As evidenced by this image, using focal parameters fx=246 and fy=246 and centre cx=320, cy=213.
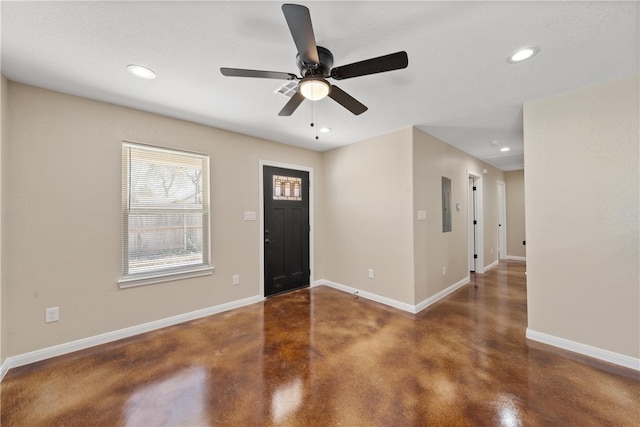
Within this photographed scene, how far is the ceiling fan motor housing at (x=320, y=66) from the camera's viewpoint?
1598mm

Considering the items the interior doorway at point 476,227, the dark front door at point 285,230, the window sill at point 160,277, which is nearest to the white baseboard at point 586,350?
the interior doorway at point 476,227

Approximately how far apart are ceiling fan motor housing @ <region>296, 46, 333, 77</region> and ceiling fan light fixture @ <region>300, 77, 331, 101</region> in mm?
51

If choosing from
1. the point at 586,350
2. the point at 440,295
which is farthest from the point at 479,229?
the point at 586,350

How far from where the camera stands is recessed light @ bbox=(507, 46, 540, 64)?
1748 mm

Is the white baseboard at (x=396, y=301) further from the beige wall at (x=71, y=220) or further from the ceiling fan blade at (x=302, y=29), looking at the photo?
the ceiling fan blade at (x=302, y=29)

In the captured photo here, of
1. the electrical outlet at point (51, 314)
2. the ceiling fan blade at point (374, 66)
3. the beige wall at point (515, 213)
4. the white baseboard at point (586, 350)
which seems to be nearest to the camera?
the ceiling fan blade at point (374, 66)

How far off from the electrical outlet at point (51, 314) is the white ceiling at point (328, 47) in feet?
6.71

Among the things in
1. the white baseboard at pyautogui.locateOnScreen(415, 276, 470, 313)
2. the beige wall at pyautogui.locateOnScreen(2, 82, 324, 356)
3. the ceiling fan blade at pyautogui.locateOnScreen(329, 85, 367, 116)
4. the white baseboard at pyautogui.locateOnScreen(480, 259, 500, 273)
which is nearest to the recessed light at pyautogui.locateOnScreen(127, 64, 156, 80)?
the beige wall at pyautogui.locateOnScreen(2, 82, 324, 356)

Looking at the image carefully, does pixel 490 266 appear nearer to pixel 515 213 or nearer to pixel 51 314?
pixel 515 213

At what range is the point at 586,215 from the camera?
89.6 inches

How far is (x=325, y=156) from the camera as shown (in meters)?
4.59

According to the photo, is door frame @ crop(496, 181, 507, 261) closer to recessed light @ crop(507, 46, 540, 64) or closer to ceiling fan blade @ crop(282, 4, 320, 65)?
recessed light @ crop(507, 46, 540, 64)

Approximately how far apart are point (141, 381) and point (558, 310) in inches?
150

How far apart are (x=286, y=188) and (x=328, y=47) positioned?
8.52 feet
